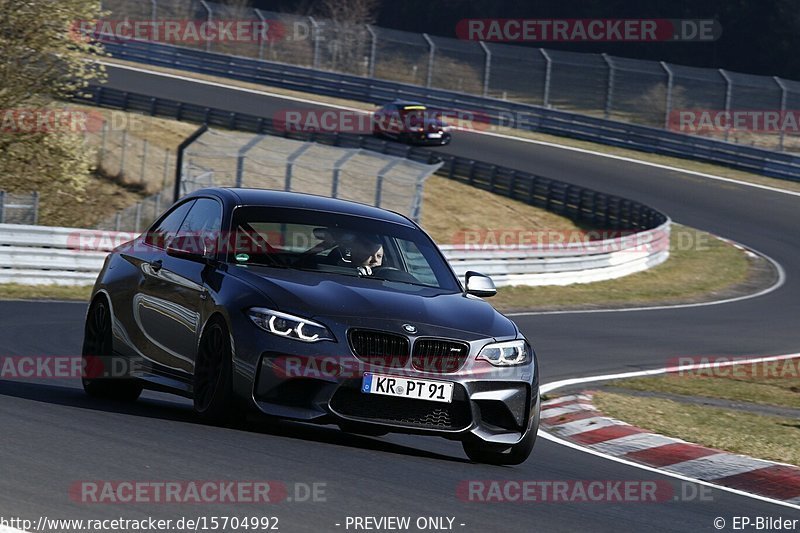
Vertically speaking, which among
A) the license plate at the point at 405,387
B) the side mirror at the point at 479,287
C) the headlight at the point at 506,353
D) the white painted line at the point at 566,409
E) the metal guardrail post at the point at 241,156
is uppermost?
the side mirror at the point at 479,287

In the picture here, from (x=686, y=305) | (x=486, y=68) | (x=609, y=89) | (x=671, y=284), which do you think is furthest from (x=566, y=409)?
(x=486, y=68)

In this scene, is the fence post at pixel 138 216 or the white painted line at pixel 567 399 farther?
the fence post at pixel 138 216

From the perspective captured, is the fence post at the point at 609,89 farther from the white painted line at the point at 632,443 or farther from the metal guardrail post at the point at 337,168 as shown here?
the white painted line at the point at 632,443

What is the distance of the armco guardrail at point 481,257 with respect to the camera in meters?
18.8

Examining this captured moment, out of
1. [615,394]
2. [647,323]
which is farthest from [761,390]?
[647,323]

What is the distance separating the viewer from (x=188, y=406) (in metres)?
9.17

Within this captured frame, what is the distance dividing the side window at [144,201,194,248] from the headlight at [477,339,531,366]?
2.53m

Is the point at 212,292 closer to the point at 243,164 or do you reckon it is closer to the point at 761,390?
the point at 761,390

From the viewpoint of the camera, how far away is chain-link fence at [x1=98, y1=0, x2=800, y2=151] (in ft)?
151

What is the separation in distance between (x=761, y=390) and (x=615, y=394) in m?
2.90

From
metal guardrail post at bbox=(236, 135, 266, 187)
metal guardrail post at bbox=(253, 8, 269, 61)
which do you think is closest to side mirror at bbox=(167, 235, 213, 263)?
metal guardrail post at bbox=(236, 135, 266, 187)

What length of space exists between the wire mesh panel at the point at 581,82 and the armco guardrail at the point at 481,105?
3.91 feet

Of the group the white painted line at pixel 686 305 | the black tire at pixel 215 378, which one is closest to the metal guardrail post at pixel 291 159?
the white painted line at pixel 686 305

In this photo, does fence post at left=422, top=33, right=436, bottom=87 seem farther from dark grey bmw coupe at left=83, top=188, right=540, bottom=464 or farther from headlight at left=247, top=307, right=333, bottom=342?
headlight at left=247, top=307, right=333, bottom=342
